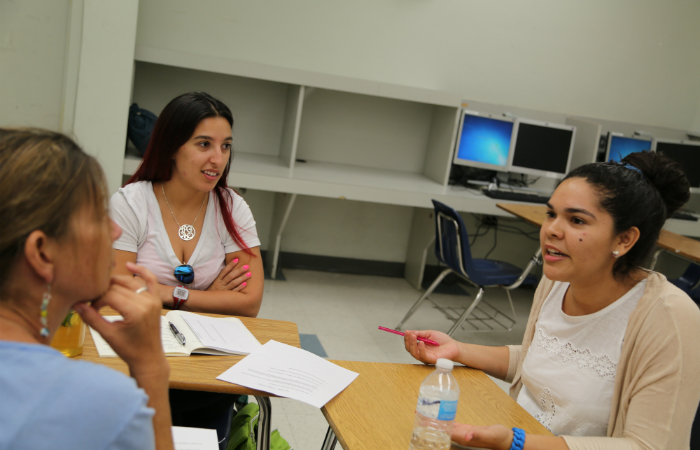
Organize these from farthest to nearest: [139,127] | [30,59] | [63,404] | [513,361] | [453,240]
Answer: [139,127], [453,240], [30,59], [513,361], [63,404]

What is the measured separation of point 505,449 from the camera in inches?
45.3

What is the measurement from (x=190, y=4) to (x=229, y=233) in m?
2.73

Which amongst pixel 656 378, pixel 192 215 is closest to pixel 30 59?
pixel 192 215

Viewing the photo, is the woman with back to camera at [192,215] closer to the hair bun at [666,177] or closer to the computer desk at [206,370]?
the computer desk at [206,370]

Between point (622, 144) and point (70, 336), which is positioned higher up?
point (622, 144)

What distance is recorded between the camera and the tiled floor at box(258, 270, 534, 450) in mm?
2545

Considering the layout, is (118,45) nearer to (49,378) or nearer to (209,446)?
(209,446)

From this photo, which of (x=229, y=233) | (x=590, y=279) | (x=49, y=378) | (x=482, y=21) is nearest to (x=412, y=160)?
(x=482, y=21)

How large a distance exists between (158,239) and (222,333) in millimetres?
521

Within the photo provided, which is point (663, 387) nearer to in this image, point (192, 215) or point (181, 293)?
point (181, 293)

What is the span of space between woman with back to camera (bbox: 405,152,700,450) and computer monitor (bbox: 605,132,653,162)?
3.45m

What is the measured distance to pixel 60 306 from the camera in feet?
2.39

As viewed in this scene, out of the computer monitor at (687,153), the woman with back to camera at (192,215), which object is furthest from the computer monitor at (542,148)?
the woman with back to camera at (192,215)

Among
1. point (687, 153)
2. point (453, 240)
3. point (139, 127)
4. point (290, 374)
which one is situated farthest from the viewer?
point (687, 153)
